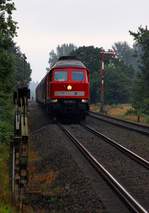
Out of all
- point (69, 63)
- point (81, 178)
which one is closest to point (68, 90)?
point (69, 63)

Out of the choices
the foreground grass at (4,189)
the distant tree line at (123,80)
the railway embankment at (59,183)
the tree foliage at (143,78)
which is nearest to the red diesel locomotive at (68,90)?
the railway embankment at (59,183)

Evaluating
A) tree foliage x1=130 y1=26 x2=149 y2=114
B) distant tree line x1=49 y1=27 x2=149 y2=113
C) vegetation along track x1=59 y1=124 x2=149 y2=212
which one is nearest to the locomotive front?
vegetation along track x1=59 y1=124 x2=149 y2=212

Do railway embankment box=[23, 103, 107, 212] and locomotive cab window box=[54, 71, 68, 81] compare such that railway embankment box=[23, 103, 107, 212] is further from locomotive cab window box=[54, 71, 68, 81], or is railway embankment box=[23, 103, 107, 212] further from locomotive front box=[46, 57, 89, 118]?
locomotive cab window box=[54, 71, 68, 81]

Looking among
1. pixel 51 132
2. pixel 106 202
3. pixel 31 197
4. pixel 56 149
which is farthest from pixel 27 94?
pixel 51 132

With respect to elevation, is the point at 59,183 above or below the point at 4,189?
below

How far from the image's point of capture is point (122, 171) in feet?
45.3

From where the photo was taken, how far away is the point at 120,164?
15.1 meters

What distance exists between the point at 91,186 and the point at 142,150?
22.5 feet

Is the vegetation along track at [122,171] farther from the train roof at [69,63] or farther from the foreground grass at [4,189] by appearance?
the train roof at [69,63]

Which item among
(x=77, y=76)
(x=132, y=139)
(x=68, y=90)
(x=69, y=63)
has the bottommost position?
(x=132, y=139)

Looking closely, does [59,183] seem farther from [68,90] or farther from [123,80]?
[123,80]

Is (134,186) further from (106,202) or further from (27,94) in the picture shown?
(27,94)

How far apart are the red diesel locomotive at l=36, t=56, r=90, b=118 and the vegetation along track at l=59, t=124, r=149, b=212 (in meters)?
9.45

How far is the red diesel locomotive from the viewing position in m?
30.4
